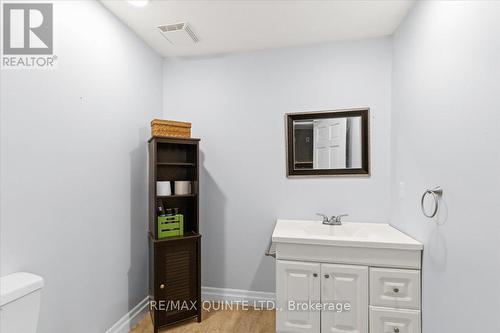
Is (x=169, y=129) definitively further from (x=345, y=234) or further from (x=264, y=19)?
(x=345, y=234)

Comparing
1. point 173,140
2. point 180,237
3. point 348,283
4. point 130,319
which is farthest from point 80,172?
point 348,283

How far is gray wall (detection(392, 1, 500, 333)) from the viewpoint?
1030 mm

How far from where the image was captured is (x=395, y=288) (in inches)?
66.3

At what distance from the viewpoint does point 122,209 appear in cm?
205

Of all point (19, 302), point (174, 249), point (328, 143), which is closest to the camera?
point (19, 302)

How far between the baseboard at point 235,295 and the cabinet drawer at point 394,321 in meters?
1.01

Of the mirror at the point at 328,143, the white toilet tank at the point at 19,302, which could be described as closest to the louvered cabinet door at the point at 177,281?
the white toilet tank at the point at 19,302

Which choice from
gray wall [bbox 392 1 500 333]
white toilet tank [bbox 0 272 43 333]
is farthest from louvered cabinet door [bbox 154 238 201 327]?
gray wall [bbox 392 1 500 333]

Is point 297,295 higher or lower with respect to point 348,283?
lower

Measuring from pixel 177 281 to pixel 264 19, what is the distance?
2.26 meters

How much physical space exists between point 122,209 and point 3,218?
85cm

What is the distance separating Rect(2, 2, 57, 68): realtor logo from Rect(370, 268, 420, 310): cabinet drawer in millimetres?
2424

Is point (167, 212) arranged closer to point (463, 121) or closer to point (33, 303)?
point (33, 303)

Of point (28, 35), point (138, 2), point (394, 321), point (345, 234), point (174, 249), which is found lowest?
point (394, 321)
